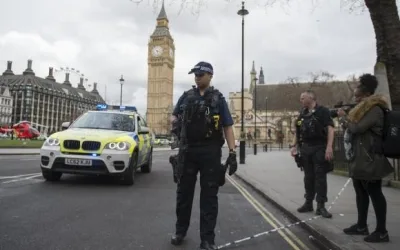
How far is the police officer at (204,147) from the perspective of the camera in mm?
4418

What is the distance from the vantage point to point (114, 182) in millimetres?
9859

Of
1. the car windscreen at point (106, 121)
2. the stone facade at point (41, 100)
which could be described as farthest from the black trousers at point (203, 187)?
the stone facade at point (41, 100)

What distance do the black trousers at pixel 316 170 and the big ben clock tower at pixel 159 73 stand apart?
139m

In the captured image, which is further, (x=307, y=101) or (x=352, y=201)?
(x=352, y=201)

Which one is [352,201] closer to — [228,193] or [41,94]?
[228,193]

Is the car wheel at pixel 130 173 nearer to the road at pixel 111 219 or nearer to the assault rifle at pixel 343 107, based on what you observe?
the road at pixel 111 219

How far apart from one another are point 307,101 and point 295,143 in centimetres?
79

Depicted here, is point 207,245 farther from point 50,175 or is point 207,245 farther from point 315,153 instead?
point 50,175

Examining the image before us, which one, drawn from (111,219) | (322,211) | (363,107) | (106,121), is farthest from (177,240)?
(106,121)

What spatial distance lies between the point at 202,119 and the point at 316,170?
2723mm

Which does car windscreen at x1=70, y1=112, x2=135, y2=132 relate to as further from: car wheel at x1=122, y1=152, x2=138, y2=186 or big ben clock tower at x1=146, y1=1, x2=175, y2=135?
big ben clock tower at x1=146, y1=1, x2=175, y2=135

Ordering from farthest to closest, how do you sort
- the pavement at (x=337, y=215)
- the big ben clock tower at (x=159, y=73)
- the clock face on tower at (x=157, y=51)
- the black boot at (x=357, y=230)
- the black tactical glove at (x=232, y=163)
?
the clock face on tower at (x=157, y=51)
the big ben clock tower at (x=159, y=73)
the black boot at (x=357, y=230)
the pavement at (x=337, y=215)
the black tactical glove at (x=232, y=163)

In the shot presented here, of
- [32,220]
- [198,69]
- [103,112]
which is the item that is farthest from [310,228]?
[103,112]

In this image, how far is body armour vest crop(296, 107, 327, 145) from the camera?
633cm
